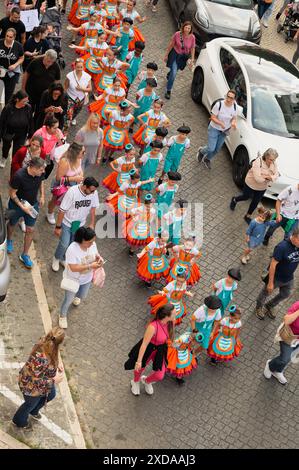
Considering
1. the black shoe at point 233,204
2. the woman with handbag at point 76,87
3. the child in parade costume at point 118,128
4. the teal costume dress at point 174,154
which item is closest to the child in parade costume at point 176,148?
the teal costume dress at point 174,154

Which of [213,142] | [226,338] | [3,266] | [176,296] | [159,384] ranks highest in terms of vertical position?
[3,266]

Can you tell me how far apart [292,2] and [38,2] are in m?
7.80

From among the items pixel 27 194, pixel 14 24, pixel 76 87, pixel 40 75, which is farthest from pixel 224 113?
pixel 27 194

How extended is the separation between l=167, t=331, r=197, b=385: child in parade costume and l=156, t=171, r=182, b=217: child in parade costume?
2679 millimetres

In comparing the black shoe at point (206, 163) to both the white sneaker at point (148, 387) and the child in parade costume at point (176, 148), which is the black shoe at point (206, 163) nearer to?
the child in parade costume at point (176, 148)

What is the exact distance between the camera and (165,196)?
44.1 ft

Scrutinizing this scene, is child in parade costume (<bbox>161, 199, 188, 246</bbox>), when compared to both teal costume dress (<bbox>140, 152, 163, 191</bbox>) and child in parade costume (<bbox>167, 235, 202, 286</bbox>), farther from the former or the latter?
teal costume dress (<bbox>140, 152, 163, 191</bbox>)

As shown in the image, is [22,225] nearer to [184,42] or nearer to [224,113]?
[224,113]

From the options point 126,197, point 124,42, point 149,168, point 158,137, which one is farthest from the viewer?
point 124,42

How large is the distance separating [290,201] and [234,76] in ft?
12.3

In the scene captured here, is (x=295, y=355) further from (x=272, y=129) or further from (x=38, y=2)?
(x=38, y=2)

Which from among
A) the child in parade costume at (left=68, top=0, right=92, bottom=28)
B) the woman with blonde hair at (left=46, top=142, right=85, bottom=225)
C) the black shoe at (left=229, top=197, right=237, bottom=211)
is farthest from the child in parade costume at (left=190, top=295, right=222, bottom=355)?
the child in parade costume at (left=68, top=0, right=92, bottom=28)

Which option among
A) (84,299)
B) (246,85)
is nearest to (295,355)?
(84,299)

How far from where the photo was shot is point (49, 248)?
42.1ft
